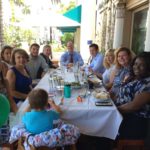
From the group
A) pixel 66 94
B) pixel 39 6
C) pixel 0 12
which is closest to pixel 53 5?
pixel 39 6

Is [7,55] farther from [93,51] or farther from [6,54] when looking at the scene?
[93,51]

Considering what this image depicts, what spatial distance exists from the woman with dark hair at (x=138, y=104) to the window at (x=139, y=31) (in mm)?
2040

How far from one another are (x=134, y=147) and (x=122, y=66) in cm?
121

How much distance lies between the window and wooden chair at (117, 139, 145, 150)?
2.43 m

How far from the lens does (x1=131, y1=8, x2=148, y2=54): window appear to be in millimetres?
4059

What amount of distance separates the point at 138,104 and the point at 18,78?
138 cm

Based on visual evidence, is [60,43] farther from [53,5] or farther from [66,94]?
[66,94]

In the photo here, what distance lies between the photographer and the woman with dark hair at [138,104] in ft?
6.56

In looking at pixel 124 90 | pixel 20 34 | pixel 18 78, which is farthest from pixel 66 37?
pixel 124 90

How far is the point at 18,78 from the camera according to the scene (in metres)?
2.62

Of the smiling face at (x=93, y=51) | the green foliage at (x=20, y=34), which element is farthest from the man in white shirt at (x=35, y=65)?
the green foliage at (x=20, y=34)

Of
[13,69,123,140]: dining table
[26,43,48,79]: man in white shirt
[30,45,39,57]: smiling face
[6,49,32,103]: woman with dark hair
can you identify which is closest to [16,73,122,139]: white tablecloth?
[13,69,123,140]: dining table

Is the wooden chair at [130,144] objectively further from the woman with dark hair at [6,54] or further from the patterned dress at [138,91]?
the woman with dark hair at [6,54]

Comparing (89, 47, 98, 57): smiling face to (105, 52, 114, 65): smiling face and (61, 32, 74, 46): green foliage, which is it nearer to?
(105, 52, 114, 65): smiling face
